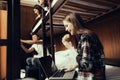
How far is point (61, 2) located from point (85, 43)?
1025 mm

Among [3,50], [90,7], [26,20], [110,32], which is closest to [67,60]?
[90,7]

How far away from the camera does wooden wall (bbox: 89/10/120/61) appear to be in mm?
2924

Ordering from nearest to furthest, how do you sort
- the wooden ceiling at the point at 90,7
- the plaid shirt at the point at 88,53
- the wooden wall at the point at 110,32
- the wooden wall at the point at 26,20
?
the plaid shirt at the point at 88,53
the wooden ceiling at the point at 90,7
the wooden wall at the point at 110,32
the wooden wall at the point at 26,20

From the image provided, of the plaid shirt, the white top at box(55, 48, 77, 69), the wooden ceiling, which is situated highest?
the wooden ceiling

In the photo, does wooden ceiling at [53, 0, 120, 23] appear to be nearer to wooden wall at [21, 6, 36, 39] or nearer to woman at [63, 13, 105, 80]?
woman at [63, 13, 105, 80]

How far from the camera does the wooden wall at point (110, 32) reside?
2.92 metres

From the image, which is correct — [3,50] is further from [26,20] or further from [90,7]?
[26,20]

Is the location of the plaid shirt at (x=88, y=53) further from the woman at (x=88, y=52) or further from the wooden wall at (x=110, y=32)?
the wooden wall at (x=110, y=32)

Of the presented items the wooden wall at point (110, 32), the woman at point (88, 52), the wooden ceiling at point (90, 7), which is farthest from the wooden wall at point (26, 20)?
the woman at point (88, 52)

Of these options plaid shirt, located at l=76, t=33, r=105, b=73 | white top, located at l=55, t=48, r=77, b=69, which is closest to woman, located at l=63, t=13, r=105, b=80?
plaid shirt, located at l=76, t=33, r=105, b=73

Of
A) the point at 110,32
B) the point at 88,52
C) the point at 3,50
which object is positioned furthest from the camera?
the point at 110,32

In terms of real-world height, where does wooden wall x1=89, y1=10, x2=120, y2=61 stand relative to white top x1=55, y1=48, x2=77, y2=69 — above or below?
above

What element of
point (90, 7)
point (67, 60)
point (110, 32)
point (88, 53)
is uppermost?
point (90, 7)

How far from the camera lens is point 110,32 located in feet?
10.2
